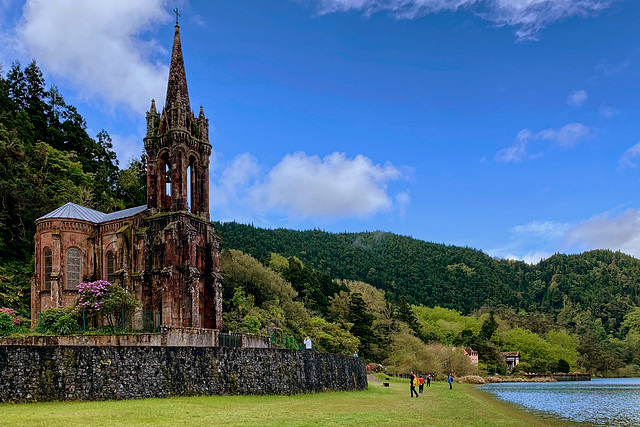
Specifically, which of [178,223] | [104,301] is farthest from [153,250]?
[104,301]

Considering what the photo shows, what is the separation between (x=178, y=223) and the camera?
45.4 metres

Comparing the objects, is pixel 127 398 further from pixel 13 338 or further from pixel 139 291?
pixel 139 291

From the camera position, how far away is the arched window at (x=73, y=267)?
44.2 m

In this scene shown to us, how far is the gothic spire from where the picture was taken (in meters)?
50.2

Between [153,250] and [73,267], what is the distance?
6005 millimetres

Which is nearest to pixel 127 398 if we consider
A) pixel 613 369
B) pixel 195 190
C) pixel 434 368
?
pixel 195 190

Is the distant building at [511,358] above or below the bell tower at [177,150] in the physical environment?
below

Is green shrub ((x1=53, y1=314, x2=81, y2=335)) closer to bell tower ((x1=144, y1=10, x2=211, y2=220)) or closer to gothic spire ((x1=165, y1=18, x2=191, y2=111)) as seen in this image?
bell tower ((x1=144, y1=10, x2=211, y2=220))

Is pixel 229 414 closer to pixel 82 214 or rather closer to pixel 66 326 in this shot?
pixel 66 326

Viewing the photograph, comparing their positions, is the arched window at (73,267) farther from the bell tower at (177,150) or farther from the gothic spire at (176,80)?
the gothic spire at (176,80)

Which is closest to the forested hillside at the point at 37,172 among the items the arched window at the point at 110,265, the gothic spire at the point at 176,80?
the arched window at the point at 110,265

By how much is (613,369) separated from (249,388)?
12617 cm

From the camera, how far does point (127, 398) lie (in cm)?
2633

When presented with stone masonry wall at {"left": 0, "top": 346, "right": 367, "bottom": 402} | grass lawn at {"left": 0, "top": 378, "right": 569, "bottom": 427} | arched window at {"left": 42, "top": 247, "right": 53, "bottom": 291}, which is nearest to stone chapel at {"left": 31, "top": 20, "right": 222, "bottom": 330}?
arched window at {"left": 42, "top": 247, "right": 53, "bottom": 291}
